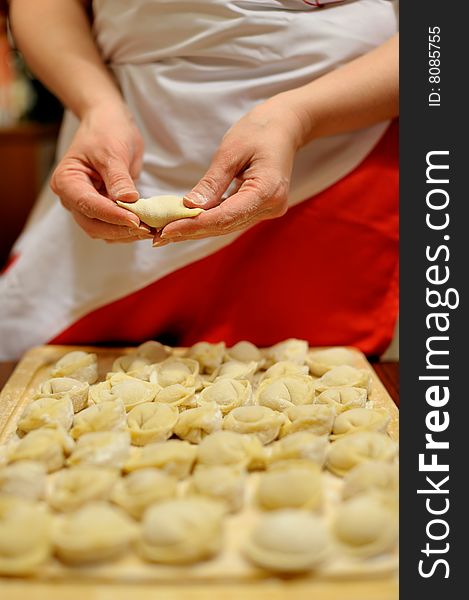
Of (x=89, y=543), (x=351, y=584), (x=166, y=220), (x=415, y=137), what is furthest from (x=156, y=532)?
(x=415, y=137)

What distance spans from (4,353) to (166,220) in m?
0.49

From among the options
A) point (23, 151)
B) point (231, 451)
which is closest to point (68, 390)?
point (231, 451)

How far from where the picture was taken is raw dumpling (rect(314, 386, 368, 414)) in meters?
0.94

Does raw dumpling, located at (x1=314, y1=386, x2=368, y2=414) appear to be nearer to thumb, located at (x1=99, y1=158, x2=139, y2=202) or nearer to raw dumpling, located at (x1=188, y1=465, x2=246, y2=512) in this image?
raw dumpling, located at (x1=188, y1=465, x2=246, y2=512)

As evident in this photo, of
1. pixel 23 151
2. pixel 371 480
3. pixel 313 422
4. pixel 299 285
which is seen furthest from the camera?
pixel 23 151

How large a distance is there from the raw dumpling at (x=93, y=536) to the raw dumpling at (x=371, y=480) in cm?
22

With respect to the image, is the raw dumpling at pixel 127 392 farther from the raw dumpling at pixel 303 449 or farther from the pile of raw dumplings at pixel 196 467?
the raw dumpling at pixel 303 449

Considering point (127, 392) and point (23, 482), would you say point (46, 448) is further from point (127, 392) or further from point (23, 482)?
point (127, 392)

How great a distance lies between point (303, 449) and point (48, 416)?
311mm

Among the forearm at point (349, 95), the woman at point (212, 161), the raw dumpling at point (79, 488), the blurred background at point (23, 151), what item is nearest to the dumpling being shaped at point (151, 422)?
the raw dumpling at point (79, 488)

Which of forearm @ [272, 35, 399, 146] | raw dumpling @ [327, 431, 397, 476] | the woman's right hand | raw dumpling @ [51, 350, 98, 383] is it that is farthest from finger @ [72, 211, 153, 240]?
raw dumpling @ [327, 431, 397, 476]

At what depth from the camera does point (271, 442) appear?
2.93 ft

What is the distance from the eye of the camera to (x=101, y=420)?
89 centimetres

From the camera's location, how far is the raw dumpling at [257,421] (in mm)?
879
